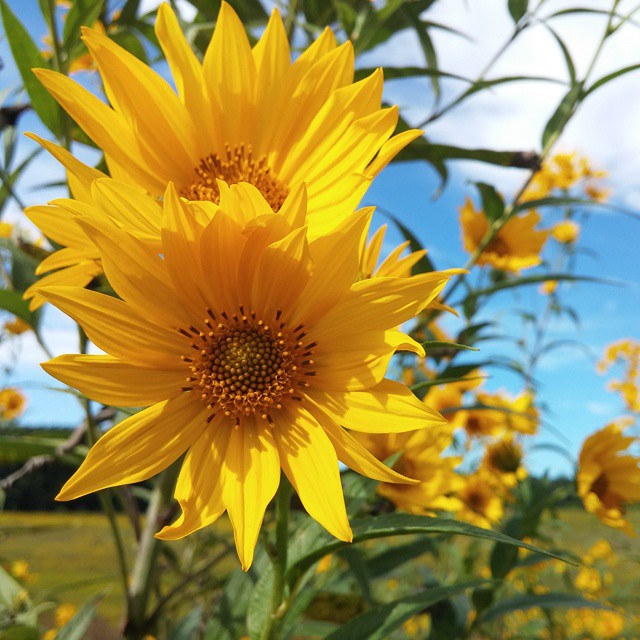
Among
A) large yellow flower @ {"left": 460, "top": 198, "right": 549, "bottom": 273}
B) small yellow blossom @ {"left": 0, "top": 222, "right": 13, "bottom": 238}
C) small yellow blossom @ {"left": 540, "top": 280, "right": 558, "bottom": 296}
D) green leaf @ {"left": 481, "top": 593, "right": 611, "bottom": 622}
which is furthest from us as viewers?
small yellow blossom @ {"left": 540, "top": 280, "right": 558, "bottom": 296}

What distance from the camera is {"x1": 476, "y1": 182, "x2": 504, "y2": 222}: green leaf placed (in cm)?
87

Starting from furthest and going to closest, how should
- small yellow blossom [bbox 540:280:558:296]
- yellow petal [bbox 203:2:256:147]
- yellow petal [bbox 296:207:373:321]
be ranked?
1. small yellow blossom [bbox 540:280:558:296]
2. yellow petal [bbox 203:2:256:147]
3. yellow petal [bbox 296:207:373:321]

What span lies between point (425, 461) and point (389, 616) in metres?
0.46

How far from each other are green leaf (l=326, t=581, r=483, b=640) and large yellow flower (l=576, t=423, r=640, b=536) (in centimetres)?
71

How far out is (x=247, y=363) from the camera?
46 centimetres

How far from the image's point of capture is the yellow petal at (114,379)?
0.37 m

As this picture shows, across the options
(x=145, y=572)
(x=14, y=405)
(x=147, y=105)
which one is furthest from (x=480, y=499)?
(x=14, y=405)

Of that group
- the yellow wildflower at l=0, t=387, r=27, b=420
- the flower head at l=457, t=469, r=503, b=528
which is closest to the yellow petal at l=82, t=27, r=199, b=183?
the flower head at l=457, t=469, r=503, b=528

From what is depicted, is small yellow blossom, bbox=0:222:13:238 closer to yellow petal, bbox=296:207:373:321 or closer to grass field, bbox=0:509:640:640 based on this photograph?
grass field, bbox=0:509:640:640

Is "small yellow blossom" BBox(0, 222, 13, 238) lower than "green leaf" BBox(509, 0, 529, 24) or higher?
lower

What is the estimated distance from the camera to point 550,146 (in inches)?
32.4

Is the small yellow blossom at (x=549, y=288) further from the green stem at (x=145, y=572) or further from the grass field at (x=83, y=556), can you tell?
the green stem at (x=145, y=572)

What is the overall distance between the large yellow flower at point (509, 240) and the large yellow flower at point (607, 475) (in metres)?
0.39

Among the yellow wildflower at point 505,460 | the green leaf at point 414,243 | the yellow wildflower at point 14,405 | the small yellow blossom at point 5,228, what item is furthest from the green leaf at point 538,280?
the yellow wildflower at point 14,405
